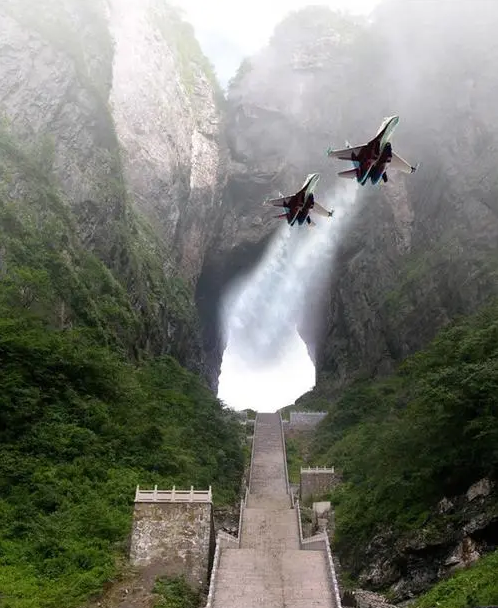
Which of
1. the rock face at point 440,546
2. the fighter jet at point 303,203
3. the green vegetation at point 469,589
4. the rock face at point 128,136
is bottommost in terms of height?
the green vegetation at point 469,589

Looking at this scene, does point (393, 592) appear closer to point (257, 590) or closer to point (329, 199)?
point (257, 590)

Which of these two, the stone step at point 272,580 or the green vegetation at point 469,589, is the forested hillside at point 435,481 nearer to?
the green vegetation at point 469,589

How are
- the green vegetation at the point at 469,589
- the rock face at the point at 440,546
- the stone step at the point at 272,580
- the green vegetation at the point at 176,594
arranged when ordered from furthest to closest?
the rock face at the point at 440,546 → the green vegetation at the point at 176,594 → the stone step at the point at 272,580 → the green vegetation at the point at 469,589

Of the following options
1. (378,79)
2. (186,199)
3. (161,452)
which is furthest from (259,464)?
(378,79)

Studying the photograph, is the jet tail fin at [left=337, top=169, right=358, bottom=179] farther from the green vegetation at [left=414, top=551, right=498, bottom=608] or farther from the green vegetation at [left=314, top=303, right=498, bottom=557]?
the green vegetation at [left=414, top=551, right=498, bottom=608]

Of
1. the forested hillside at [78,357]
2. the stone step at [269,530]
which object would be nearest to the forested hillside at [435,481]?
the stone step at [269,530]

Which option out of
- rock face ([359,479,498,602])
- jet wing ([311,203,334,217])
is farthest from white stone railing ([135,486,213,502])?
jet wing ([311,203,334,217])

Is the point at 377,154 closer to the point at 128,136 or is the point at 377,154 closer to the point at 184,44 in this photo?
the point at 128,136
